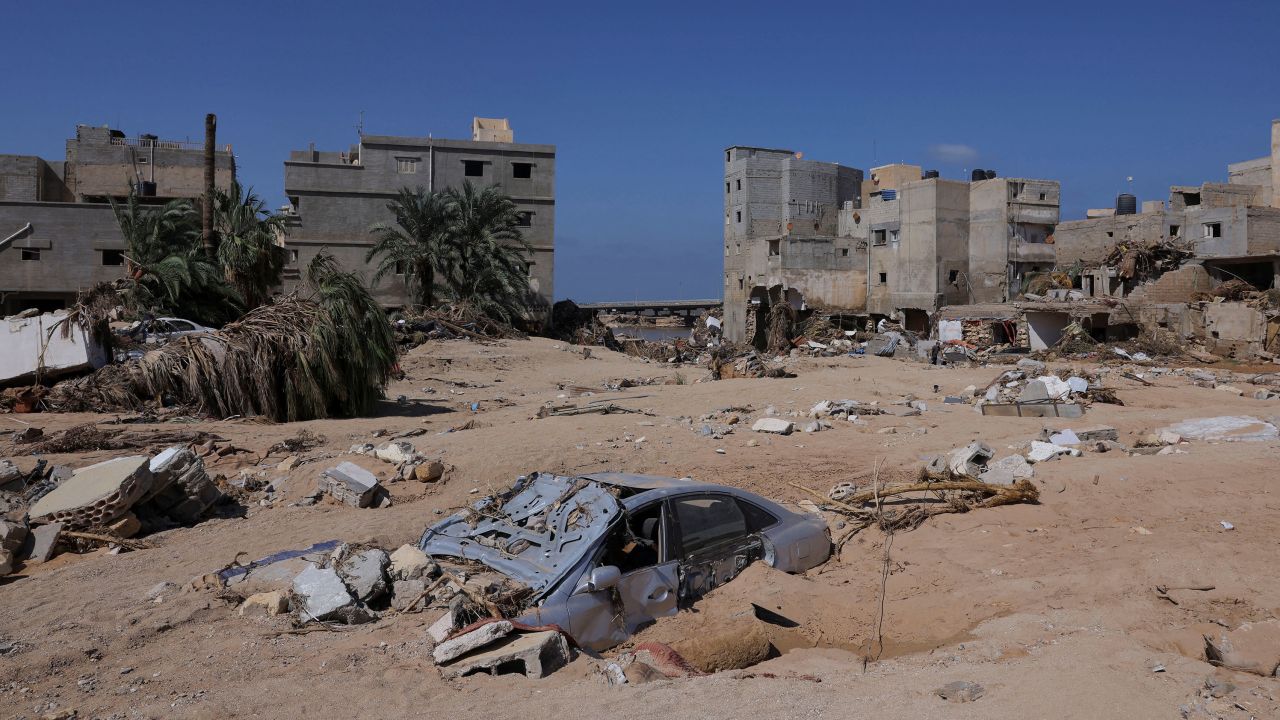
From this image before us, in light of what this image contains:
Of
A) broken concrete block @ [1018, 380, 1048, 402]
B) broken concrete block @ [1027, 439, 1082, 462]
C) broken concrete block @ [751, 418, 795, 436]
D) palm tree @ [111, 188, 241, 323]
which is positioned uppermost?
palm tree @ [111, 188, 241, 323]

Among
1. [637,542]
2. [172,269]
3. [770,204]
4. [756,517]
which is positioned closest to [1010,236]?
[770,204]

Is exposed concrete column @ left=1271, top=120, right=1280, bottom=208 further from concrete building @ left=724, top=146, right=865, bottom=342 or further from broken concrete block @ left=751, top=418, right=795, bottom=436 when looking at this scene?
broken concrete block @ left=751, top=418, right=795, bottom=436

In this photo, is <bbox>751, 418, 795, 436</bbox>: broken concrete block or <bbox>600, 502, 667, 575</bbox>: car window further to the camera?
<bbox>751, 418, 795, 436</bbox>: broken concrete block

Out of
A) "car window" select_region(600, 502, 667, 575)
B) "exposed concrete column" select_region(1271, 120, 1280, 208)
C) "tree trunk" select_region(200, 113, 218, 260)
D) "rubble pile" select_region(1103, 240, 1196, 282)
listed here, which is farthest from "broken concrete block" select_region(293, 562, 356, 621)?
"exposed concrete column" select_region(1271, 120, 1280, 208)

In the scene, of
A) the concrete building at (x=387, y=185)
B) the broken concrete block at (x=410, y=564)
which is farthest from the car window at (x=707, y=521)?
the concrete building at (x=387, y=185)

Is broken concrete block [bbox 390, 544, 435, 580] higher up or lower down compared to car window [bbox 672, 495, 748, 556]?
lower down

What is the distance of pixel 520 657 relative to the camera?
4746 mm

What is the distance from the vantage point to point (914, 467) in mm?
10164

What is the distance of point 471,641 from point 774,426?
7.77 metres

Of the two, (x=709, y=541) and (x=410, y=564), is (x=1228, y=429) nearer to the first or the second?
(x=709, y=541)

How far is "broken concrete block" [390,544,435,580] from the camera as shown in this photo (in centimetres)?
584

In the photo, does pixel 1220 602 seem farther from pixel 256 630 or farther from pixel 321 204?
pixel 321 204

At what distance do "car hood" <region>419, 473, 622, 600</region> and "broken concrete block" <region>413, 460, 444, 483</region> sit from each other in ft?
10.1

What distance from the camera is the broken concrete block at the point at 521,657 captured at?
473cm
